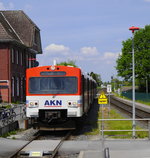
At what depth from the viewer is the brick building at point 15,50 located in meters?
41.9

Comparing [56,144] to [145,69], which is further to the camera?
[145,69]

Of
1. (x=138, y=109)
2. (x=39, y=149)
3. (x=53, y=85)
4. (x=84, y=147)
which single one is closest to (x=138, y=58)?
(x=138, y=109)

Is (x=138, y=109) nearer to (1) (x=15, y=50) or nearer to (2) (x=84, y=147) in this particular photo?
(1) (x=15, y=50)

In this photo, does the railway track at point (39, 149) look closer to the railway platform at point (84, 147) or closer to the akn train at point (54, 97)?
the railway platform at point (84, 147)

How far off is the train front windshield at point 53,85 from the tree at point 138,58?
52.9 m

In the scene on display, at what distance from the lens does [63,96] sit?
16.8 m

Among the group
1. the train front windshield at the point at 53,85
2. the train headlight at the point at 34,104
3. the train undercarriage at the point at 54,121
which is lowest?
the train undercarriage at the point at 54,121

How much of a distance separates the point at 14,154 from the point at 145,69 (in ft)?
194

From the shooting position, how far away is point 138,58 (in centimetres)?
7019

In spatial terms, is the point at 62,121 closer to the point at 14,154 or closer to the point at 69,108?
the point at 69,108

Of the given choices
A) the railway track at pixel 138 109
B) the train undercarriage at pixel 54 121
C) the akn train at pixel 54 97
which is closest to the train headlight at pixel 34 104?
the akn train at pixel 54 97

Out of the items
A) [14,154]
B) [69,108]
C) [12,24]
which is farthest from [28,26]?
[14,154]

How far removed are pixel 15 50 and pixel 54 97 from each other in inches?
1155

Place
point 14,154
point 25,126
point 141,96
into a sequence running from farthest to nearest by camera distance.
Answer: point 141,96 < point 25,126 < point 14,154
